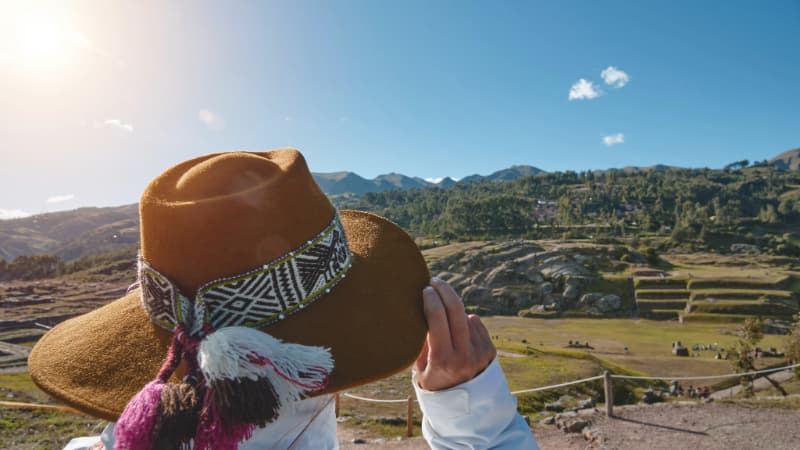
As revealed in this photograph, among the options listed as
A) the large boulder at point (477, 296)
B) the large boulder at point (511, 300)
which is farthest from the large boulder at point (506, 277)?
the large boulder at point (477, 296)

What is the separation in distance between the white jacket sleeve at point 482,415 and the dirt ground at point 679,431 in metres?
10.1

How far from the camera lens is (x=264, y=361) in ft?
3.03

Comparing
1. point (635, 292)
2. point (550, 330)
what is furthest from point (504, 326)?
point (635, 292)

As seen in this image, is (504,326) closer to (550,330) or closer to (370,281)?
(550,330)

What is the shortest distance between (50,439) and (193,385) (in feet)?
41.7

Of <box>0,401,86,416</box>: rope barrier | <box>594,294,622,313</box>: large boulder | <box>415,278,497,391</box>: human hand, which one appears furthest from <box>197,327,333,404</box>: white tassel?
<box>594,294,622,313</box>: large boulder

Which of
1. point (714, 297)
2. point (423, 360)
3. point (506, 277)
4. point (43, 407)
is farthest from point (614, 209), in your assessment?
point (43, 407)

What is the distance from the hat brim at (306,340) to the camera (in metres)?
1.08

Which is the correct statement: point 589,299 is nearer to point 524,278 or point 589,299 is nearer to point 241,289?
point 524,278

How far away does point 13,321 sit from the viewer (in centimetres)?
4634

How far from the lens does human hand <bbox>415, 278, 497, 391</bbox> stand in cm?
118

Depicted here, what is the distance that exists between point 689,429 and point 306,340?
12108 millimetres

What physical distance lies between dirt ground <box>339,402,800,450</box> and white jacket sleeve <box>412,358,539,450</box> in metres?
10.1

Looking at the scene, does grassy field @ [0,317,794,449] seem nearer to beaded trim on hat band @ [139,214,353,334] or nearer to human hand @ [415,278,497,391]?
beaded trim on hat band @ [139,214,353,334]
